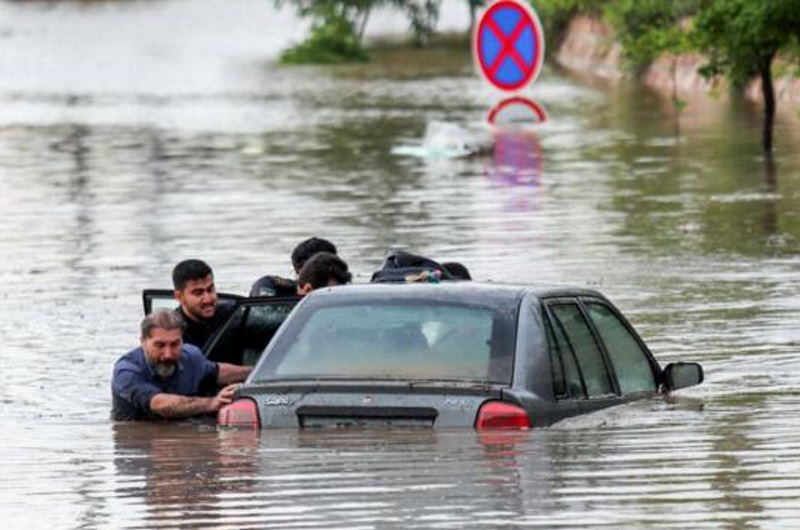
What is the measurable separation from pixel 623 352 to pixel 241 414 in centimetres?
222

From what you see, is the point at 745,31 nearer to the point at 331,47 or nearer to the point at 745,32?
the point at 745,32

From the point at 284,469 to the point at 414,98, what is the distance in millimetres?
60731

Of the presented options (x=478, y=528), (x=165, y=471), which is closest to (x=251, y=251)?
(x=165, y=471)

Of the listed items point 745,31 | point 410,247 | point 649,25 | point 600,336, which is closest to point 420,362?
point 600,336

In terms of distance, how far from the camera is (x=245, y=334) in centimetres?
1477

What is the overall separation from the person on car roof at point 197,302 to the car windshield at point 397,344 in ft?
7.37

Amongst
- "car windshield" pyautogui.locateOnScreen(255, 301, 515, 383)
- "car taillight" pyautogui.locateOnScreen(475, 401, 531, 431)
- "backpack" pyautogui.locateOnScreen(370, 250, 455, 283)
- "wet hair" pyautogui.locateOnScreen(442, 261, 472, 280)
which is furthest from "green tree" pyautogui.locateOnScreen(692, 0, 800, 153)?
"car taillight" pyautogui.locateOnScreen(475, 401, 531, 431)

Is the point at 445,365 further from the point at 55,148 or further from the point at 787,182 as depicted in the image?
the point at 55,148

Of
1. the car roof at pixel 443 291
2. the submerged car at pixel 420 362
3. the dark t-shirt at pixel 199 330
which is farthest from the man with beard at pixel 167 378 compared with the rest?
the car roof at pixel 443 291

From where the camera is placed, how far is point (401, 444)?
11945 mm

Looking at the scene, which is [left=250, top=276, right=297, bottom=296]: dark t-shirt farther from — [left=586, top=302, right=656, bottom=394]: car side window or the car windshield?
the car windshield

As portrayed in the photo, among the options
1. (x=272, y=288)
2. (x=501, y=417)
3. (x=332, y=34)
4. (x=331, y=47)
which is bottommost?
(x=501, y=417)

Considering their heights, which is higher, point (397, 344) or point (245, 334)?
point (397, 344)

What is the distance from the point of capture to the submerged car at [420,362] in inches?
470
